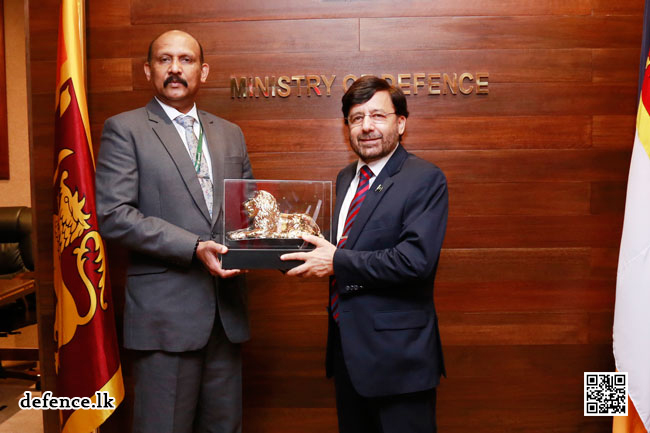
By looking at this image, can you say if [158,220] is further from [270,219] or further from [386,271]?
[386,271]

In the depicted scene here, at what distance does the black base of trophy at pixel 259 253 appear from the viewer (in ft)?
5.15

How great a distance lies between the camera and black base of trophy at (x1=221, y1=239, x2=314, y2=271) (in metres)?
1.57

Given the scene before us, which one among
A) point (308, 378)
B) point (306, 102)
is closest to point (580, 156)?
point (306, 102)

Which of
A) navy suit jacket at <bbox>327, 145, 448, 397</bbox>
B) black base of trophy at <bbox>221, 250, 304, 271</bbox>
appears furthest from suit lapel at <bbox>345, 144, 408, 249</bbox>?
black base of trophy at <bbox>221, 250, 304, 271</bbox>

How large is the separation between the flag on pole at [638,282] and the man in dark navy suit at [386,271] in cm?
67

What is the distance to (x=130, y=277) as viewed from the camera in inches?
68.6

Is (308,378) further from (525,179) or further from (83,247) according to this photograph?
(525,179)

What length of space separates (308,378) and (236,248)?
1.10 metres

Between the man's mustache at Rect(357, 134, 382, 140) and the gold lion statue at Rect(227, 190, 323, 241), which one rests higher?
the man's mustache at Rect(357, 134, 382, 140)

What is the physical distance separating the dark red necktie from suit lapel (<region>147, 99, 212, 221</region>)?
1.58 feet

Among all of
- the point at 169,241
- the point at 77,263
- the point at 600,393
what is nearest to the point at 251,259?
the point at 169,241

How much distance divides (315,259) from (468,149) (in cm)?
114

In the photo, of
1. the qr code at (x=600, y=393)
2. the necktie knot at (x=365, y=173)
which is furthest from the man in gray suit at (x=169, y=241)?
the qr code at (x=600, y=393)

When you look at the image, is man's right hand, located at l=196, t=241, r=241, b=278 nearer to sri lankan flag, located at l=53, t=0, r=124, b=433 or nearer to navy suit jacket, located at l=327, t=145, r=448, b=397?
navy suit jacket, located at l=327, t=145, r=448, b=397
